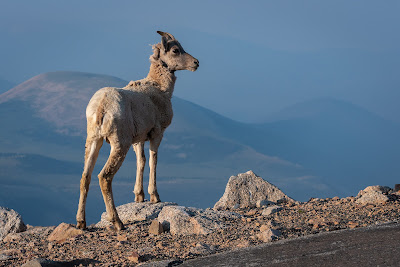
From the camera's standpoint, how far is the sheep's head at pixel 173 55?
15320 millimetres

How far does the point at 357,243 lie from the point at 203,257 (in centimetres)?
270

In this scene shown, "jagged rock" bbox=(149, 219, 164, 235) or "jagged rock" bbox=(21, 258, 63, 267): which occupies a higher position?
"jagged rock" bbox=(149, 219, 164, 235)

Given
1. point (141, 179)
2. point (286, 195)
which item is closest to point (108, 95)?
point (141, 179)

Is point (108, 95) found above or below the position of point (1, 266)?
above

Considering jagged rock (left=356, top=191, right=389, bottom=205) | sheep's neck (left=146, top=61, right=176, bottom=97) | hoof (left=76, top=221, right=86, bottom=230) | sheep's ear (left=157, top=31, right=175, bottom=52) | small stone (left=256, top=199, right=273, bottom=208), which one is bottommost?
hoof (left=76, top=221, right=86, bottom=230)

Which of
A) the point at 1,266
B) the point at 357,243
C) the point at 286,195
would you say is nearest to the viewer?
the point at 357,243

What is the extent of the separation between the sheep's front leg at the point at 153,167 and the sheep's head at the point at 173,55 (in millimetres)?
2150

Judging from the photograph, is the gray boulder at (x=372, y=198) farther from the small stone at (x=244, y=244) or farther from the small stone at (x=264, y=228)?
the small stone at (x=244, y=244)

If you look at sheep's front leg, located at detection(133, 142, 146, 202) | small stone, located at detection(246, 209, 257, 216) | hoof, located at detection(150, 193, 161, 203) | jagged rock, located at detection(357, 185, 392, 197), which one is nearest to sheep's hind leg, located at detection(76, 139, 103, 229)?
sheep's front leg, located at detection(133, 142, 146, 202)

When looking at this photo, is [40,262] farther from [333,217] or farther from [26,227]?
[333,217]

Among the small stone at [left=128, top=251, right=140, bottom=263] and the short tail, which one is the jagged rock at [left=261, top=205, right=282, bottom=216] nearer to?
the small stone at [left=128, top=251, right=140, bottom=263]

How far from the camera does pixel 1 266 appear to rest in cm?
1128

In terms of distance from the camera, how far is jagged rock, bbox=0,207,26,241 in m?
14.7

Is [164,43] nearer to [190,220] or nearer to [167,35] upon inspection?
[167,35]
